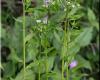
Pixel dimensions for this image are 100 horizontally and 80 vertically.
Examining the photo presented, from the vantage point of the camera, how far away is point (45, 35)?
6.73ft

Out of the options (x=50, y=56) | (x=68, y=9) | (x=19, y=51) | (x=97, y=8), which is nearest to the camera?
(x=68, y=9)

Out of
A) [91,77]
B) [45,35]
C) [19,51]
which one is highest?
[45,35]

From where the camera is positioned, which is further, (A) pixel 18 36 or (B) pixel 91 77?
(B) pixel 91 77

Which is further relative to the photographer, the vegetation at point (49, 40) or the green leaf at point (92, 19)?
the green leaf at point (92, 19)

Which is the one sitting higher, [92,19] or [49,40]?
[49,40]

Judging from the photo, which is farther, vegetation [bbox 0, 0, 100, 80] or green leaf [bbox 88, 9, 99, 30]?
green leaf [bbox 88, 9, 99, 30]

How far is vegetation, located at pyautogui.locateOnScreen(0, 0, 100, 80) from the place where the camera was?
79.8 inches

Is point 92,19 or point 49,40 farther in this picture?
point 92,19

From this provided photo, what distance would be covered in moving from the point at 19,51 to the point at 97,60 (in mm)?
989

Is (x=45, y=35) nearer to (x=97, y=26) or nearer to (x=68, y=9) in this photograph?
(x=68, y=9)

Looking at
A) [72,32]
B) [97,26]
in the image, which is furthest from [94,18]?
[72,32]

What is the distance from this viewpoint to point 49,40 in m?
2.69

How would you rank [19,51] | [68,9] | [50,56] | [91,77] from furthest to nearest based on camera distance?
[91,77] < [19,51] < [50,56] < [68,9]

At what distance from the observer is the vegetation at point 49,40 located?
2.03 metres
